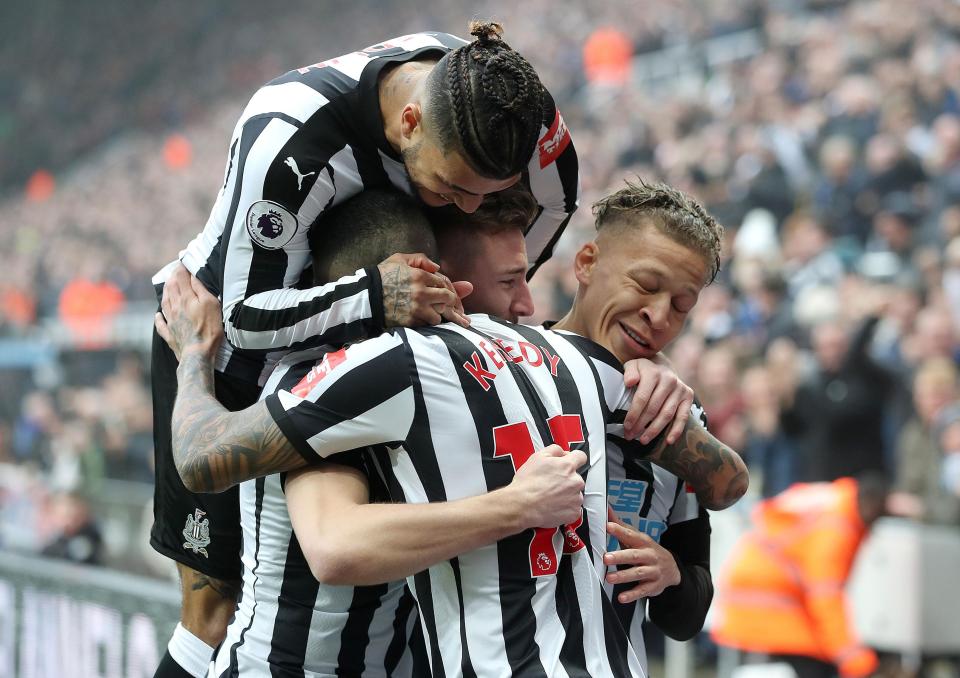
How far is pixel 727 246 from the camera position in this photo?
7.61 m

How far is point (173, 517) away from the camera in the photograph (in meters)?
2.68

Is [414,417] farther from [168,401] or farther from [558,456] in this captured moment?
[168,401]

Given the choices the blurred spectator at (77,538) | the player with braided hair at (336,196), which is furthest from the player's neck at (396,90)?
the blurred spectator at (77,538)

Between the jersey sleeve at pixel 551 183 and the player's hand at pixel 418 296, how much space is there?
1.59 ft

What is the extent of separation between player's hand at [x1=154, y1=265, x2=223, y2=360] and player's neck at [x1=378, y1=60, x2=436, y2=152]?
1.75 ft

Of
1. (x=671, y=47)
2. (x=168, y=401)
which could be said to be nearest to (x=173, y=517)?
(x=168, y=401)

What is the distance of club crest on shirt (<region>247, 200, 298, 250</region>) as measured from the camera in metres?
2.23

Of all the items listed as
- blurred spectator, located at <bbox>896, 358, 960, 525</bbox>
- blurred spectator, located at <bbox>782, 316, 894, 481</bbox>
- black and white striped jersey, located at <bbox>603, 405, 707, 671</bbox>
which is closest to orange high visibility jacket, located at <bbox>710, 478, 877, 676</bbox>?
blurred spectator, located at <bbox>782, 316, 894, 481</bbox>

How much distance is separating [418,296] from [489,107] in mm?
341

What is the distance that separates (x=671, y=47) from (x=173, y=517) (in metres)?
10.4

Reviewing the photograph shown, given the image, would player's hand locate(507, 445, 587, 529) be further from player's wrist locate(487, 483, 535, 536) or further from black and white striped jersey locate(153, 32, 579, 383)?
black and white striped jersey locate(153, 32, 579, 383)

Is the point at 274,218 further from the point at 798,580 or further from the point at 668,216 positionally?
the point at 798,580

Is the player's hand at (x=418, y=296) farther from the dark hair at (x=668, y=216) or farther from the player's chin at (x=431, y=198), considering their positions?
the dark hair at (x=668, y=216)

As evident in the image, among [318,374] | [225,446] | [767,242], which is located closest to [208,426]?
[225,446]
